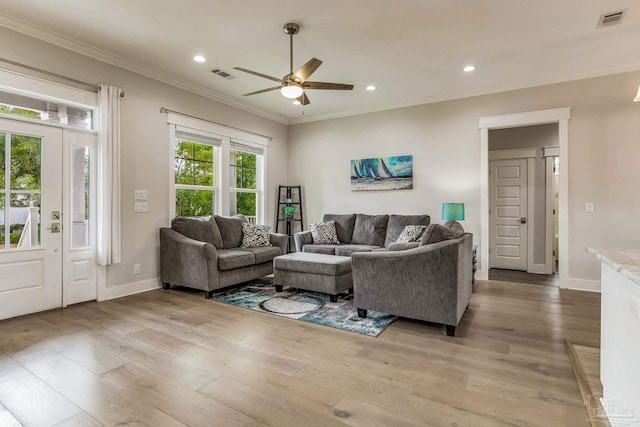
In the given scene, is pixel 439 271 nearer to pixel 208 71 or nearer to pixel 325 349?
pixel 325 349

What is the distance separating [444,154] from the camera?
5273mm

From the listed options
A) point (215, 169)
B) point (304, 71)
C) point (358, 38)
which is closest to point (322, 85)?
point (304, 71)

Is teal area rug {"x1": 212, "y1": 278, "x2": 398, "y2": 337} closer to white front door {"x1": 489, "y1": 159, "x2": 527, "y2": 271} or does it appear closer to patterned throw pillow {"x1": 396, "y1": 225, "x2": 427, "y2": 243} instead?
patterned throw pillow {"x1": 396, "y1": 225, "x2": 427, "y2": 243}

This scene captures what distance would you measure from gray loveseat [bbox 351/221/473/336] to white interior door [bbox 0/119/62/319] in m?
3.18

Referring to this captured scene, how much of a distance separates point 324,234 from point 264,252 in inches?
49.2

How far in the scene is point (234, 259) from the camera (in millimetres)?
4184

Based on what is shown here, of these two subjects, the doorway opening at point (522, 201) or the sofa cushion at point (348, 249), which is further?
the doorway opening at point (522, 201)

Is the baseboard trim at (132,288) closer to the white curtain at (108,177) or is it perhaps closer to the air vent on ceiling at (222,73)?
the white curtain at (108,177)

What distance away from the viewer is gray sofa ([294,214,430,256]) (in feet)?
17.0

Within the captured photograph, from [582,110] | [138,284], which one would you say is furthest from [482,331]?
[138,284]

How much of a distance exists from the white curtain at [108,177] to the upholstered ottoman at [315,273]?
192 centimetres

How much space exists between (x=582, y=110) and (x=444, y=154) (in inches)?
70.3

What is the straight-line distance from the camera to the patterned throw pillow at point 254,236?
4961 mm

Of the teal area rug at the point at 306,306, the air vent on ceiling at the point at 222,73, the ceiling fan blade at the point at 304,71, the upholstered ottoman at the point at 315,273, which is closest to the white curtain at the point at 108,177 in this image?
the air vent on ceiling at the point at 222,73
